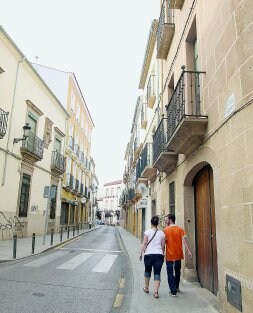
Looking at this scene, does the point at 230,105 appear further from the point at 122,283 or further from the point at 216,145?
the point at 122,283

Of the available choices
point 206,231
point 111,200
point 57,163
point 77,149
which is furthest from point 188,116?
point 111,200

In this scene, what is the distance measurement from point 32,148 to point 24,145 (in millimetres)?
1120

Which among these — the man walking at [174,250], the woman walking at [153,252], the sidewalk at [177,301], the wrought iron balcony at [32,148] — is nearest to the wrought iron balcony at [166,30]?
the man walking at [174,250]

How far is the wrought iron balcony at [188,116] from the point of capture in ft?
20.2

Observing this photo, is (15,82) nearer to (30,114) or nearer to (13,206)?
(30,114)

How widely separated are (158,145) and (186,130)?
4340mm

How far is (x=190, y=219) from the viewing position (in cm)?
753

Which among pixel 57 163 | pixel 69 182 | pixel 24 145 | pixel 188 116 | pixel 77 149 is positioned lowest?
pixel 188 116

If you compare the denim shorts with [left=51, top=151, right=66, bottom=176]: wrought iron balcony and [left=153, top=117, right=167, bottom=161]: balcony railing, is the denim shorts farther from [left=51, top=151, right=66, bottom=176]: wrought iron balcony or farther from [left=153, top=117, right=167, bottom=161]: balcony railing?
[left=51, top=151, right=66, bottom=176]: wrought iron balcony

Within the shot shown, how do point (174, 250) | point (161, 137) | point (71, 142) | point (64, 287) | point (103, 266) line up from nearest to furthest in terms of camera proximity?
point (174, 250), point (64, 287), point (103, 266), point (161, 137), point (71, 142)

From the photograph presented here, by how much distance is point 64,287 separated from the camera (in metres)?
6.21

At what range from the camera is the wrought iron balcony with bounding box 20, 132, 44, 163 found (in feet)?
53.6

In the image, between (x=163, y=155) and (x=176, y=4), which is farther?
(x=163, y=155)

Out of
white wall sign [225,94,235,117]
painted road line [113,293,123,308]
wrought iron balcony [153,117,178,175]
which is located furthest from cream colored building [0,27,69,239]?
white wall sign [225,94,235,117]
